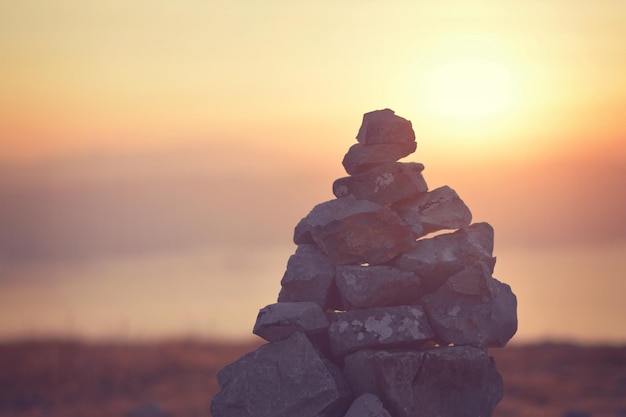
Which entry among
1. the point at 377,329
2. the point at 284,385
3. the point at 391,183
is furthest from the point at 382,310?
the point at 391,183

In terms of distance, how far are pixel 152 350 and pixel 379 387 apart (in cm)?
2142

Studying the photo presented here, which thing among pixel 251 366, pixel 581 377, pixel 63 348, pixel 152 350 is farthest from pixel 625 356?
pixel 251 366

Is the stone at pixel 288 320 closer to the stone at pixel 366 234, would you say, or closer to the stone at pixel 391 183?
the stone at pixel 366 234

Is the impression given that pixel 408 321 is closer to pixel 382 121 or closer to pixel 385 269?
pixel 385 269

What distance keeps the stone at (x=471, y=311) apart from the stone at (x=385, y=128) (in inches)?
80.9

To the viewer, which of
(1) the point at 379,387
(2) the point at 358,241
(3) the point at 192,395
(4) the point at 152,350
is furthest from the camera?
(4) the point at 152,350

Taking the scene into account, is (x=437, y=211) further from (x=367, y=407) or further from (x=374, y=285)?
(x=367, y=407)

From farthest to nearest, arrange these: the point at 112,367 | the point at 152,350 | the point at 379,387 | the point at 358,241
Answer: the point at 152,350
the point at 112,367
the point at 358,241
the point at 379,387

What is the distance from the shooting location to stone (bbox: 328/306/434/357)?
10.5 metres

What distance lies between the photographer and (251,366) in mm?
10672

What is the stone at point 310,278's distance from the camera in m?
11.1

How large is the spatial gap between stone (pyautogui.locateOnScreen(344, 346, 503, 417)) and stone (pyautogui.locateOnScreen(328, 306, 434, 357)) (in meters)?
0.15

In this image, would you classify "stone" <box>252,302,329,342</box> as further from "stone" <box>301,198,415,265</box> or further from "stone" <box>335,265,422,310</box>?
"stone" <box>301,198,415,265</box>

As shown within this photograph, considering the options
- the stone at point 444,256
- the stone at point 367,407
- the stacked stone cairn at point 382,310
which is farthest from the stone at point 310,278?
the stone at point 367,407
